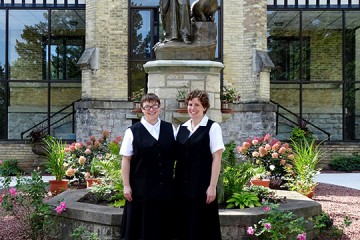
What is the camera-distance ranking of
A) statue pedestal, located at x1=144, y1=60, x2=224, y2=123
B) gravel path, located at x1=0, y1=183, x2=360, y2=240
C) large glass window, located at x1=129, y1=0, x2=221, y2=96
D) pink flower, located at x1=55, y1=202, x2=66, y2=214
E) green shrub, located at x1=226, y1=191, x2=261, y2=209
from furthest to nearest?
large glass window, located at x1=129, y1=0, x2=221, y2=96, statue pedestal, located at x1=144, y1=60, x2=224, y2=123, gravel path, located at x1=0, y1=183, x2=360, y2=240, green shrub, located at x1=226, y1=191, x2=261, y2=209, pink flower, located at x1=55, y1=202, x2=66, y2=214

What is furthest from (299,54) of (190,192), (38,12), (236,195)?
(190,192)

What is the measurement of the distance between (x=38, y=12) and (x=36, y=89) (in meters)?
2.77

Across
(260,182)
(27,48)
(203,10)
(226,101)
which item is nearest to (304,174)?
(260,182)

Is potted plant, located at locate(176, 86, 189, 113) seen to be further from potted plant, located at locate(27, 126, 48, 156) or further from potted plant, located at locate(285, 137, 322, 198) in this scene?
potted plant, located at locate(27, 126, 48, 156)

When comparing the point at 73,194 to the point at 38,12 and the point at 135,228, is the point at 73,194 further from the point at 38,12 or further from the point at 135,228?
the point at 38,12

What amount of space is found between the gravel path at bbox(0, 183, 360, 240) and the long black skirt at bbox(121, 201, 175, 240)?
7.60 feet

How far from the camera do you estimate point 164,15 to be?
25.6 ft

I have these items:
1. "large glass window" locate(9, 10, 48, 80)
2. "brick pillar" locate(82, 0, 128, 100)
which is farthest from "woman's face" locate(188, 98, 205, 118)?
"large glass window" locate(9, 10, 48, 80)

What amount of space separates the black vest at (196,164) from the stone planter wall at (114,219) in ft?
3.43

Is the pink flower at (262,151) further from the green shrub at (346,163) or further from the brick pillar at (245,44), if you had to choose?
the green shrub at (346,163)

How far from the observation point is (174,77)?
295 inches

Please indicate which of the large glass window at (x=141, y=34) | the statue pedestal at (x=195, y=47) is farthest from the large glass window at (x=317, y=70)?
the statue pedestal at (x=195, y=47)

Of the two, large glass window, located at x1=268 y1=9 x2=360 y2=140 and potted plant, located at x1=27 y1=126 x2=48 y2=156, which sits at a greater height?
large glass window, located at x1=268 y1=9 x2=360 y2=140

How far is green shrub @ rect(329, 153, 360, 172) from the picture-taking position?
16703mm
